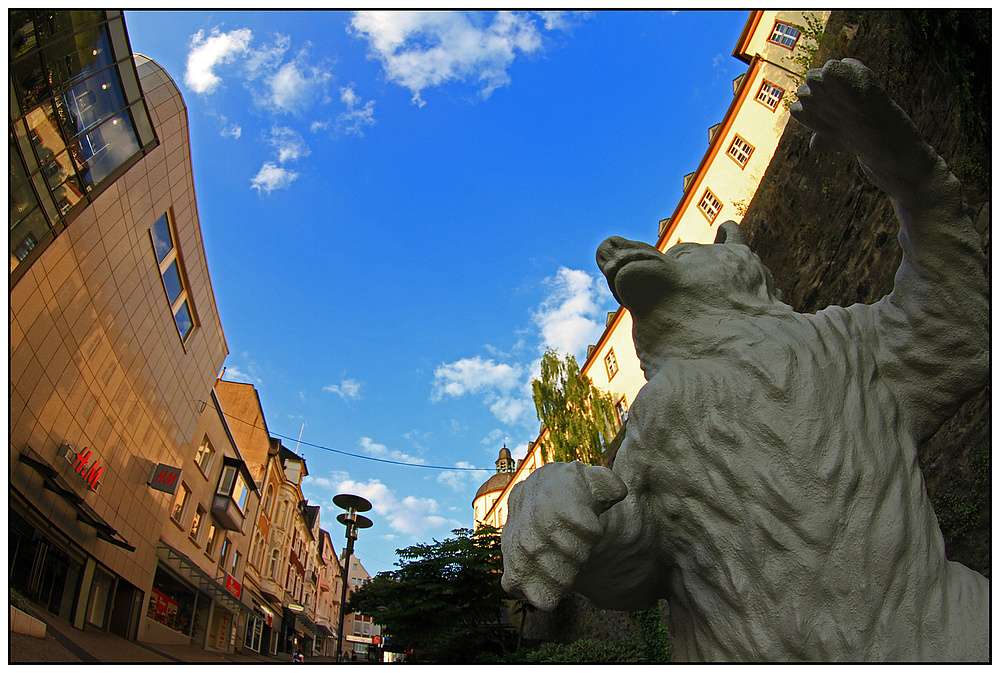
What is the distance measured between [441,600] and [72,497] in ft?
25.1

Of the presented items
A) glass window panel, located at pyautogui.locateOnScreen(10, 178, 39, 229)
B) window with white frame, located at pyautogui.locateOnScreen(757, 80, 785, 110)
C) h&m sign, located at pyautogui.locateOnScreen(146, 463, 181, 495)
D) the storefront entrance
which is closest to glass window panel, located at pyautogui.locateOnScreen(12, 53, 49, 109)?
glass window panel, located at pyautogui.locateOnScreen(10, 178, 39, 229)

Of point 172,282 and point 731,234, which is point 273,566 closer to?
point 172,282

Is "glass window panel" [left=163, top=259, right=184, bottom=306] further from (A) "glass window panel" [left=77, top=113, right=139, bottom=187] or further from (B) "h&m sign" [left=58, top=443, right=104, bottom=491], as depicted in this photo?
(B) "h&m sign" [left=58, top=443, right=104, bottom=491]

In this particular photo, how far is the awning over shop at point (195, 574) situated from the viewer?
51.3 feet

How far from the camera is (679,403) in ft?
4.13

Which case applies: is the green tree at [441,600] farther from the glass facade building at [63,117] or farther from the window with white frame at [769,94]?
the window with white frame at [769,94]

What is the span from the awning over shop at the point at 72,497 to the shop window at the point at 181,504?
350cm

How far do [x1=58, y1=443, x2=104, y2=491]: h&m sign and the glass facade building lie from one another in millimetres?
3946

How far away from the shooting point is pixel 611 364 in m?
20.3

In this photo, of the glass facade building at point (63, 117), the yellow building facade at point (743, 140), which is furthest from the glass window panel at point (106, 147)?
the yellow building facade at point (743, 140)

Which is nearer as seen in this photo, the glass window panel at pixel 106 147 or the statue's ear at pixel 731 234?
the statue's ear at pixel 731 234

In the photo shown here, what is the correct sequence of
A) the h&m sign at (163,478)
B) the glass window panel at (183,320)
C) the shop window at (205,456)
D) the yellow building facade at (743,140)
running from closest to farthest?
1. the yellow building facade at (743,140)
2. the h&m sign at (163,478)
3. the glass window panel at (183,320)
4. the shop window at (205,456)

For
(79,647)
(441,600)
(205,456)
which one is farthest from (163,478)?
(441,600)

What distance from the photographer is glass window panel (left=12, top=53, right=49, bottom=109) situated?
7555mm
